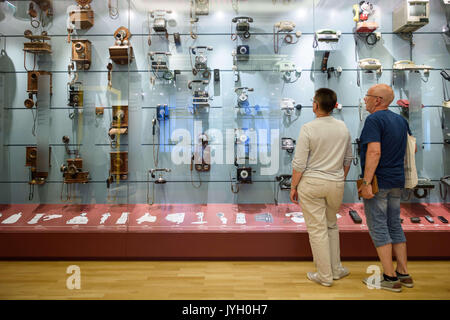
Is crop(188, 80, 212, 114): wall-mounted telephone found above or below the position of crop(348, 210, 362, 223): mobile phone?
above

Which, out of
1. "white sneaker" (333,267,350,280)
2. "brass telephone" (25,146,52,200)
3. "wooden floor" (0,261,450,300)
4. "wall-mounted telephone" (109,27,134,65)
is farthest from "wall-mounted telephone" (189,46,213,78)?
"white sneaker" (333,267,350,280)

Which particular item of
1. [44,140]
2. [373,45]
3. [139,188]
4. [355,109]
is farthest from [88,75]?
[373,45]

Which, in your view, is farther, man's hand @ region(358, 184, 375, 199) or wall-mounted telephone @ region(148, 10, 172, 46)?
wall-mounted telephone @ region(148, 10, 172, 46)

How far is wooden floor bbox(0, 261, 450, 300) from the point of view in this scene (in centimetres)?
262

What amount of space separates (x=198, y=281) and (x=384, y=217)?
1903mm

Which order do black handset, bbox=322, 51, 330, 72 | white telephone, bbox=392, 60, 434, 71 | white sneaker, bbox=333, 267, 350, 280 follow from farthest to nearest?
black handset, bbox=322, 51, 330, 72
white telephone, bbox=392, 60, 434, 71
white sneaker, bbox=333, 267, 350, 280

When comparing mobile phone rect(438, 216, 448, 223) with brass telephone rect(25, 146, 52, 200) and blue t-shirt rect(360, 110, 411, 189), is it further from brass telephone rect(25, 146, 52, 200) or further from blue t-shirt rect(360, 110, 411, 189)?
brass telephone rect(25, 146, 52, 200)

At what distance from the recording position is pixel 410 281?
2703 mm

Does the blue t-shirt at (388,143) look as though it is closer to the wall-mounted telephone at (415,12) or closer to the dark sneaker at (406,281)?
the dark sneaker at (406,281)

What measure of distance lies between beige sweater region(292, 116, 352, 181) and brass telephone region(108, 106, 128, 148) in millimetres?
2660

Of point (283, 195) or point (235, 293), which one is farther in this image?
point (283, 195)

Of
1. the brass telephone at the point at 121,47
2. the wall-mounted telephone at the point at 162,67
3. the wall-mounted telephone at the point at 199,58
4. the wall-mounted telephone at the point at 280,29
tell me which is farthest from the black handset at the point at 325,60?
the brass telephone at the point at 121,47

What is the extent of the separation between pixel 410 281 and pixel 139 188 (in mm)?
3352

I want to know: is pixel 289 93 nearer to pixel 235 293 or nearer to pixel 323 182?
pixel 323 182
